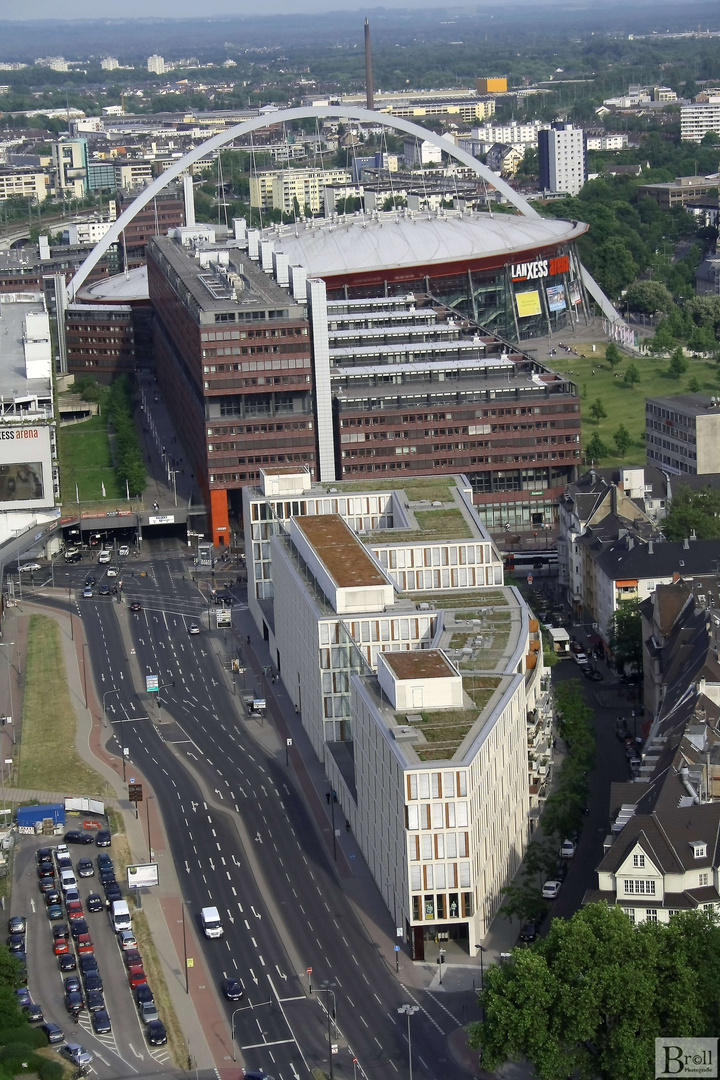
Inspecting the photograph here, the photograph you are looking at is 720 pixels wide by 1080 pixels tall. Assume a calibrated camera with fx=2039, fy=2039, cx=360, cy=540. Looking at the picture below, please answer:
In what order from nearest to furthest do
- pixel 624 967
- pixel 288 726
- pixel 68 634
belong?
pixel 624 967, pixel 288 726, pixel 68 634

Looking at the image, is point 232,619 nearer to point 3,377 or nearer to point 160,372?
point 3,377

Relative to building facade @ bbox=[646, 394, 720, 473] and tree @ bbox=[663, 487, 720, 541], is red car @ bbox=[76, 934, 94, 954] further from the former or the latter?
building facade @ bbox=[646, 394, 720, 473]

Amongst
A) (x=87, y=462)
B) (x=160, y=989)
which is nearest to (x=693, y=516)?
(x=160, y=989)

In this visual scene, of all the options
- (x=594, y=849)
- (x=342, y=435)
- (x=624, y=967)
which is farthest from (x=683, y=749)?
(x=342, y=435)

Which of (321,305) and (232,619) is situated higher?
(321,305)

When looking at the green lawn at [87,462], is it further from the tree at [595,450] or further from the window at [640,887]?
the window at [640,887]

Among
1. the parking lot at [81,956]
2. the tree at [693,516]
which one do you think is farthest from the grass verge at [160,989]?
the tree at [693,516]

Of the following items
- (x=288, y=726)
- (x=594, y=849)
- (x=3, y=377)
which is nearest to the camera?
(x=594, y=849)
